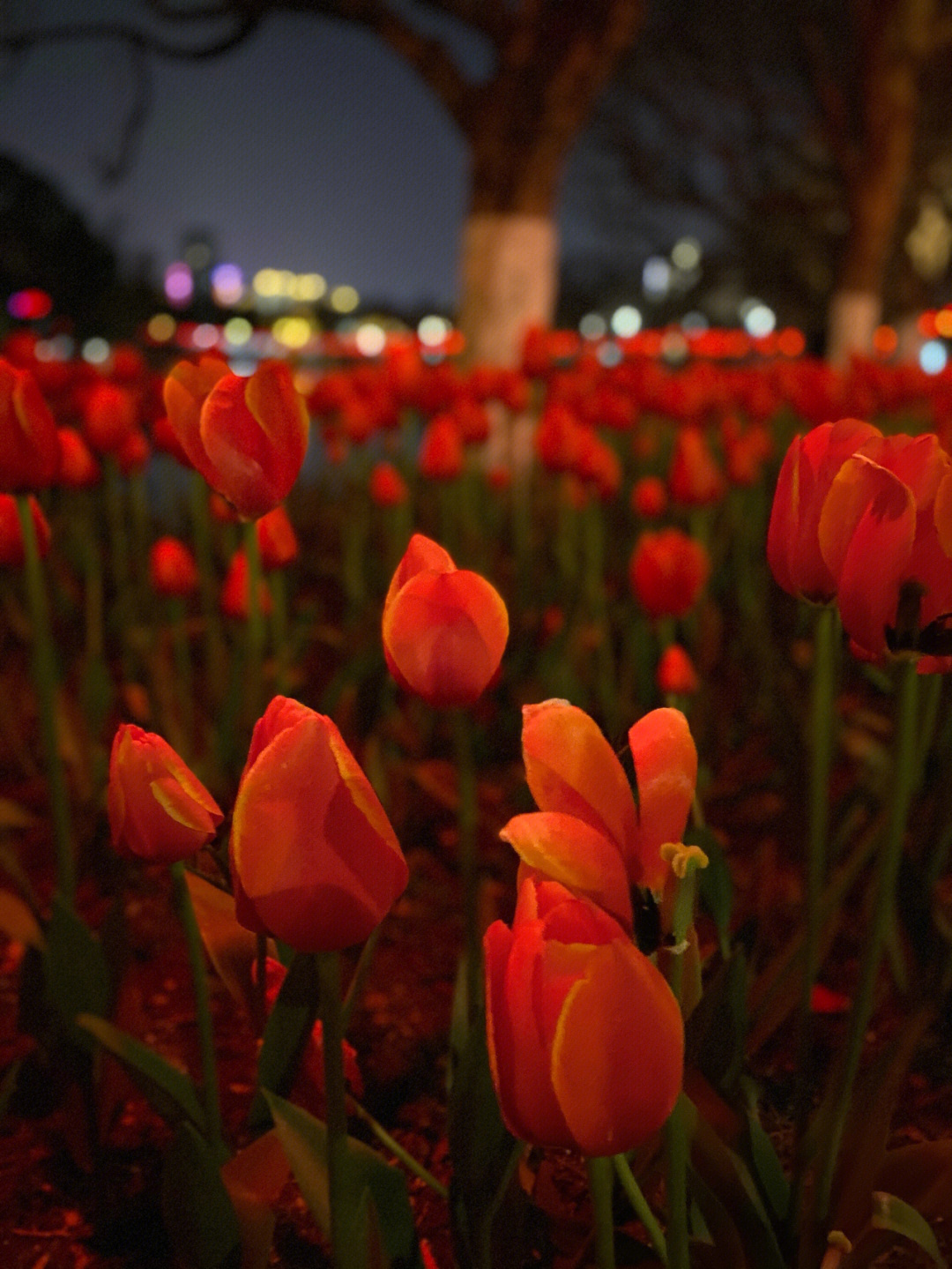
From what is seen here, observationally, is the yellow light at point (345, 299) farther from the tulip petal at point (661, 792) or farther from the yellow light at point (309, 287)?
the tulip petal at point (661, 792)

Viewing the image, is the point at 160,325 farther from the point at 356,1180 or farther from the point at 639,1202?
the point at 639,1202

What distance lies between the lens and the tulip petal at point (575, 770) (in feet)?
2.20

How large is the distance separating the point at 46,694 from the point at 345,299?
48.0 meters

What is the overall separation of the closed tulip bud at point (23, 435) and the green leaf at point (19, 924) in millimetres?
446

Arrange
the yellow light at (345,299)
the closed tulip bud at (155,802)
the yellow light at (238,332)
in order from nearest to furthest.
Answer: the closed tulip bud at (155,802) → the yellow light at (238,332) → the yellow light at (345,299)

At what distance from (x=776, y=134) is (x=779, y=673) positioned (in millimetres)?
18515

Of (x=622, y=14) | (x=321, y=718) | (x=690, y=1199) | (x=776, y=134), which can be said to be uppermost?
(x=776, y=134)

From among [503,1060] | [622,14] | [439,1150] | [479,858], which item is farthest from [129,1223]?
[622,14]

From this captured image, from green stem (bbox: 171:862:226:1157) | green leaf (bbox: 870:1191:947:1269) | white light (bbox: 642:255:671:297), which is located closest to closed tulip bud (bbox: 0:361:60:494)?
green stem (bbox: 171:862:226:1157)

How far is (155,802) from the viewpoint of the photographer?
33.5 inches

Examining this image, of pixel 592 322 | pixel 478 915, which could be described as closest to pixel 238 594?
pixel 478 915

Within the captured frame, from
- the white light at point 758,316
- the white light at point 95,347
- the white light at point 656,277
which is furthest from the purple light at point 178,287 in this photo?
the white light at point 656,277

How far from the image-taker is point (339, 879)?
69 centimetres

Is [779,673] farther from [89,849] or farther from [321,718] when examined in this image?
[321,718]
